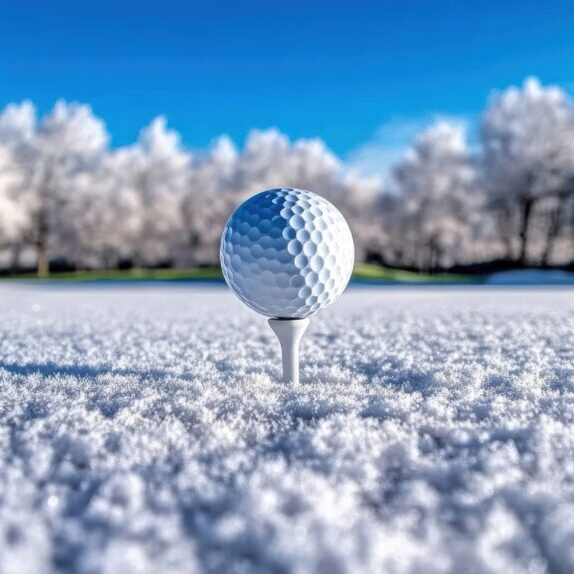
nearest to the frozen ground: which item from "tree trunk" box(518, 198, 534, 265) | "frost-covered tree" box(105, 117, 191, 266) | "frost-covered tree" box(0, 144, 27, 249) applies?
"tree trunk" box(518, 198, 534, 265)

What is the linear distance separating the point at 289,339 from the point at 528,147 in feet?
81.3

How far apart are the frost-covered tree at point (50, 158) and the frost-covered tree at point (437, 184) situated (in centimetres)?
1901

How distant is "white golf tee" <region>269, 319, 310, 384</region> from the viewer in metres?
2.85

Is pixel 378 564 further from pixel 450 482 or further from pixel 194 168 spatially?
pixel 194 168

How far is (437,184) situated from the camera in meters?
26.4

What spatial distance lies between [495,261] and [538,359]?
2622cm

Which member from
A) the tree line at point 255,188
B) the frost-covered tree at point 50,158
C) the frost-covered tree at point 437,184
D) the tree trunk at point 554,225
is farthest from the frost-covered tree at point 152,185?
the tree trunk at point 554,225

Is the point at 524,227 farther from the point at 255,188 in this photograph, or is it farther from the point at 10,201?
the point at 10,201

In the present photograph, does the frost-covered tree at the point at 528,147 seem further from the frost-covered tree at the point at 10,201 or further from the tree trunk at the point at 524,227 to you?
the frost-covered tree at the point at 10,201

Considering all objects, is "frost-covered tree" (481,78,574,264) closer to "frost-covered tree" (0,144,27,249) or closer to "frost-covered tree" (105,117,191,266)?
"frost-covered tree" (105,117,191,266)

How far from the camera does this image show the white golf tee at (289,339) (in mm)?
2846

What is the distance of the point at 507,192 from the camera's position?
2412cm

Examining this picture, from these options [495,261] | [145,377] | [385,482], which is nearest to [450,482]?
[385,482]

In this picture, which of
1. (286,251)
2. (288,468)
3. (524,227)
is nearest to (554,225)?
(524,227)
